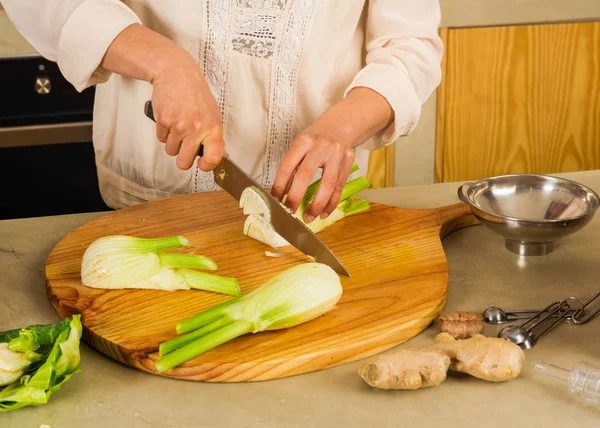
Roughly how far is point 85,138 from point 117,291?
1.44 metres

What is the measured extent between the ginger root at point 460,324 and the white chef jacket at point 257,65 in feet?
1.65

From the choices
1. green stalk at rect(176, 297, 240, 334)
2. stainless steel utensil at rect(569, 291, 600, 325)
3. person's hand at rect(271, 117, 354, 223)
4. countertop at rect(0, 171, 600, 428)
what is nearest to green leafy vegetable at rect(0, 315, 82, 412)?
countertop at rect(0, 171, 600, 428)

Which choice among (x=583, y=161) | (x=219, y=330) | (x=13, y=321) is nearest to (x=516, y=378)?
(x=219, y=330)

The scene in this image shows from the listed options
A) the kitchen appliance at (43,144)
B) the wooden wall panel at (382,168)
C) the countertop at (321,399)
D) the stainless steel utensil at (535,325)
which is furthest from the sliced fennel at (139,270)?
the wooden wall panel at (382,168)

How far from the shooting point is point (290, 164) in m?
1.34

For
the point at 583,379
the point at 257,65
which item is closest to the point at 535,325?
the point at 583,379

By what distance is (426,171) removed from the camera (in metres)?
3.06

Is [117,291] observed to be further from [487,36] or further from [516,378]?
[487,36]

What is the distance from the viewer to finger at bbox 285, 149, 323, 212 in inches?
51.7

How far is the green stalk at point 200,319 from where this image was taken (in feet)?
3.59

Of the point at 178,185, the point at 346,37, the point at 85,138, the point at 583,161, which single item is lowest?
the point at 583,161

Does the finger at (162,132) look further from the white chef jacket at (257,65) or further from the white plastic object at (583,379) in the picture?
the white plastic object at (583,379)

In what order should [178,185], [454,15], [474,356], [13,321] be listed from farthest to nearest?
[454,15] < [178,185] < [13,321] < [474,356]

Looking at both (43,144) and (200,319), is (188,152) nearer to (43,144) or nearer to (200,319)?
(200,319)
